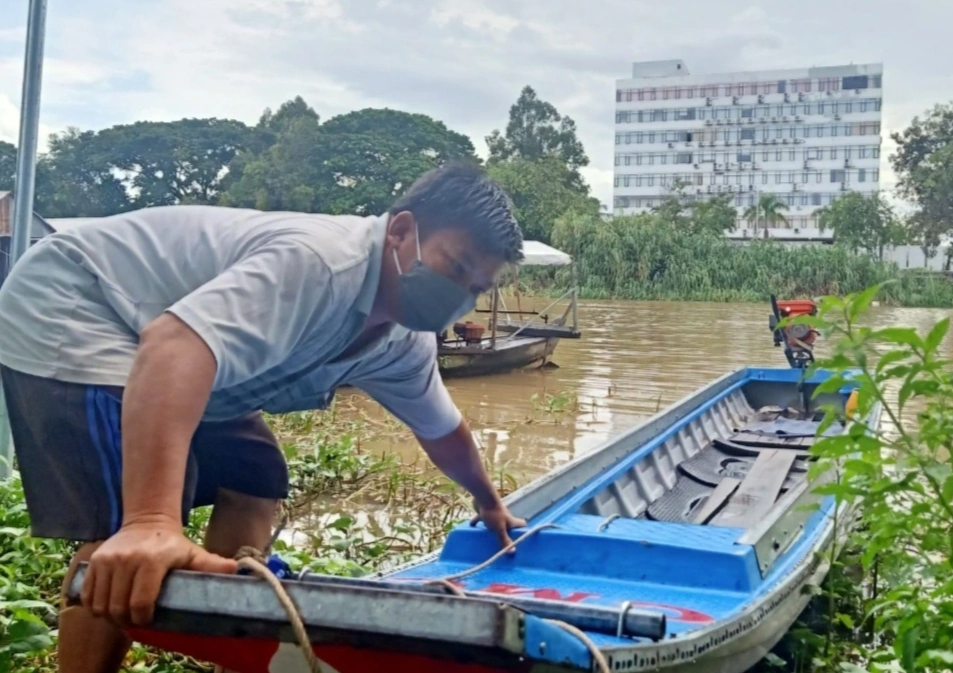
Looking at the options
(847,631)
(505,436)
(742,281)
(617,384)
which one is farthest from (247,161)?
(847,631)

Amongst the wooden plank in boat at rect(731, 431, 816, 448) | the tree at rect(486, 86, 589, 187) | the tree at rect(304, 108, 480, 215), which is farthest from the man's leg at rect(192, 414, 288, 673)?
the tree at rect(486, 86, 589, 187)

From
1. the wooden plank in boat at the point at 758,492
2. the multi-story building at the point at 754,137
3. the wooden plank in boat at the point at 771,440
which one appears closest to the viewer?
the wooden plank in boat at the point at 758,492

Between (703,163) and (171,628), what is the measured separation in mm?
74492

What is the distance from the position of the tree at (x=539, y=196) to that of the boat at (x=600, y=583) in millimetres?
32890

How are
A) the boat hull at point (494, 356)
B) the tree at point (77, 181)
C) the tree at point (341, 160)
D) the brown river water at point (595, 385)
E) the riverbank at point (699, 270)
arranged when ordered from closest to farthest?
the brown river water at point (595, 385), the boat hull at point (494, 356), the tree at point (77, 181), the tree at point (341, 160), the riverbank at point (699, 270)

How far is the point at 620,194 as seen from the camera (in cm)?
7531

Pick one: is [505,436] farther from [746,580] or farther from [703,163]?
[703,163]

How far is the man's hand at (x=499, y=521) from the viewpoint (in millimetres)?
3025

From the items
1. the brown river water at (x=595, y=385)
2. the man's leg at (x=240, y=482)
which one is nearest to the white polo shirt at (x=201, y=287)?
the man's leg at (x=240, y=482)

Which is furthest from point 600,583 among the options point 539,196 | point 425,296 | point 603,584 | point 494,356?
point 539,196

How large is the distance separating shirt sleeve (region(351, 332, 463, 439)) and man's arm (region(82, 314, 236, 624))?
0.80 metres

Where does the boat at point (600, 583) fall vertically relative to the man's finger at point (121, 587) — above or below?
below

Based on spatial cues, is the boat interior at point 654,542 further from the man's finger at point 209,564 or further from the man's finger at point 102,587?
the man's finger at point 102,587

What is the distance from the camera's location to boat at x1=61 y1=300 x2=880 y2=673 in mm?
1403
